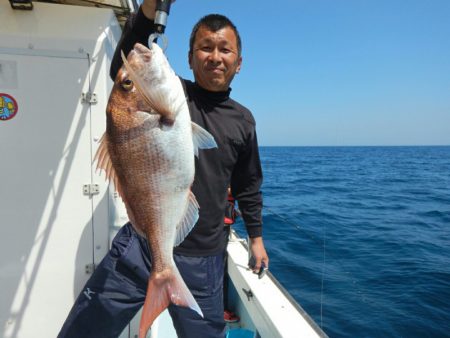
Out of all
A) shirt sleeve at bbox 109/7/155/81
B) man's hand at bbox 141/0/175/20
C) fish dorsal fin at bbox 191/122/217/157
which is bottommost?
fish dorsal fin at bbox 191/122/217/157

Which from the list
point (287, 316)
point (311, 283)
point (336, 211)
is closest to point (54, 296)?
point (287, 316)

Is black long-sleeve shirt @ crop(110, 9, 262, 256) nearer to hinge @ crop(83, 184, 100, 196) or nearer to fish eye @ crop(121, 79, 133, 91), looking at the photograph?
fish eye @ crop(121, 79, 133, 91)

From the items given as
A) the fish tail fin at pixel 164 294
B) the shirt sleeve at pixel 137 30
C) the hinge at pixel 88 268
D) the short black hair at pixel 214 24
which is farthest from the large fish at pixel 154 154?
the hinge at pixel 88 268

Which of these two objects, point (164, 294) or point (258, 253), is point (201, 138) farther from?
point (258, 253)

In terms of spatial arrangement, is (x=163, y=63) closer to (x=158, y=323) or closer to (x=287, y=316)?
(x=287, y=316)

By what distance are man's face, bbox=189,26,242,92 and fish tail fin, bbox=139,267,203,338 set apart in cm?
108

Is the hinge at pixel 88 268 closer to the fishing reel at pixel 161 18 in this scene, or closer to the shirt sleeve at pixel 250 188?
the shirt sleeve at pixel 250 188

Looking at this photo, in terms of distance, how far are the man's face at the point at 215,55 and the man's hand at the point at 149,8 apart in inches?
11.5

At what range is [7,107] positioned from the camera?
2.42 m

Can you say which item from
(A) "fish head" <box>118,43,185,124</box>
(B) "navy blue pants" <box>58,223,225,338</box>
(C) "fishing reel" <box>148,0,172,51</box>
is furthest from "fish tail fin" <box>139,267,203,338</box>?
(C) "fishing reel" <box>148,0,172,51</box>

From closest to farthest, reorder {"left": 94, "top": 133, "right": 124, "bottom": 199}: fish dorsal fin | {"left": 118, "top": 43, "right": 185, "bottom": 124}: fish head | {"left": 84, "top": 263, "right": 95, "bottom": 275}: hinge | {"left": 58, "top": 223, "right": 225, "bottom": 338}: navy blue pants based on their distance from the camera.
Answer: {"left": 118, "top": 43, "right": 185, "bottom": 124}: fish head < {"left": 94, "top": 133, "right": 124, "bottom": 199}: fish dorsal fin < {"left": 58, "top": 223, "right": 225, "bottom": 338}: navy blue pants < {"left": 84, "top": 263, "right": 95, "bottom": 275}: hinge

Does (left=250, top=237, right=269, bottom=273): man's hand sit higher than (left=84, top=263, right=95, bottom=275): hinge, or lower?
higher

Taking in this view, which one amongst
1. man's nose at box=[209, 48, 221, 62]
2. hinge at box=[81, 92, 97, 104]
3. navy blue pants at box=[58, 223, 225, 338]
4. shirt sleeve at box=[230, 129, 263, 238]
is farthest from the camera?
hinge at box=[81, 92, 97, 104]

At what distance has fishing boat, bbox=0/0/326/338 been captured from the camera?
7.95 ft
